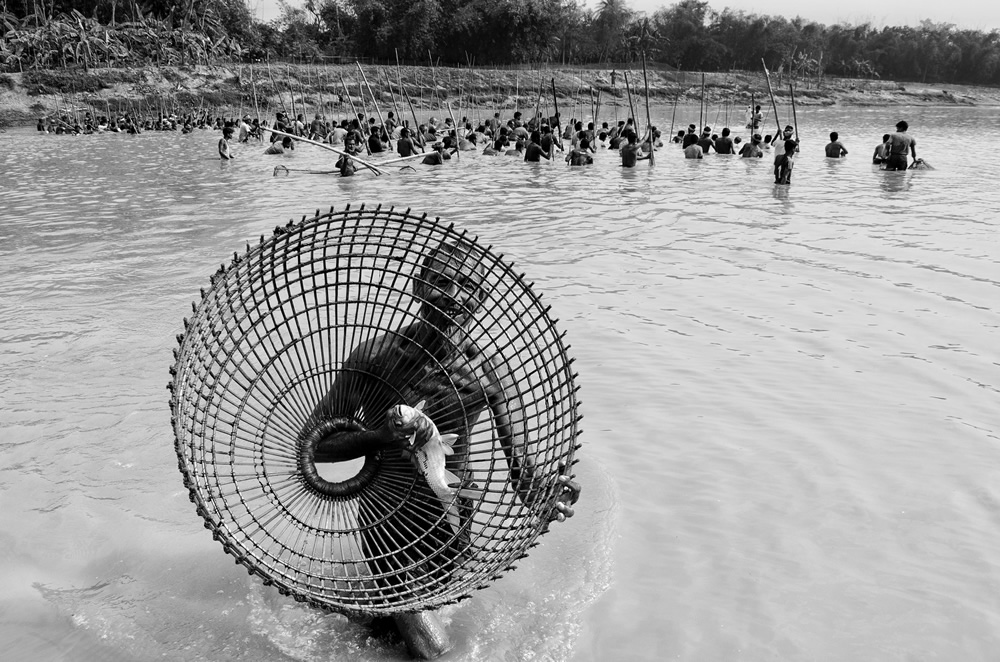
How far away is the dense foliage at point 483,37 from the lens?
40.2m

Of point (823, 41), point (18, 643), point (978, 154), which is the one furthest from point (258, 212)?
point (823, 41)

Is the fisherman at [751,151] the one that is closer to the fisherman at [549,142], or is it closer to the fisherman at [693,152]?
the fisherman at [693,152]

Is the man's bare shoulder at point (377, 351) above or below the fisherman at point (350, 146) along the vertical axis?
below

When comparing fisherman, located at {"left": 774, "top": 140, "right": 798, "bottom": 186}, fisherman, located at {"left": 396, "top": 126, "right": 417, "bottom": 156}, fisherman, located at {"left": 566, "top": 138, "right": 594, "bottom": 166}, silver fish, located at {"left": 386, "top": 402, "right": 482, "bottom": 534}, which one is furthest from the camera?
fisherman, located at {"left": 396, "top": 126, "right": 417, "bottom": 156}

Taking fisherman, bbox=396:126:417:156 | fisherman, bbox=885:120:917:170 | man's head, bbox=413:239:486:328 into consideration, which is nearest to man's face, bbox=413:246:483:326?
man's head, bbox=413:239:486:328

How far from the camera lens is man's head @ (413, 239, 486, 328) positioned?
2.63 metres

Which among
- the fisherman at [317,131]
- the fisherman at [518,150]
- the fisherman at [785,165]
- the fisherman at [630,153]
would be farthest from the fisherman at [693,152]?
the fisherman at [317,131]

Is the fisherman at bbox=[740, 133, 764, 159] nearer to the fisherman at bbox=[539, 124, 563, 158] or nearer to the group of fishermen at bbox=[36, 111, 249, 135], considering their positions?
the fisherman at bbox=[539, 124, 563, 158]

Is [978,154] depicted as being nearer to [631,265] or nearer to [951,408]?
[631,265]

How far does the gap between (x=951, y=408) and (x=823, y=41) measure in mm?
84954

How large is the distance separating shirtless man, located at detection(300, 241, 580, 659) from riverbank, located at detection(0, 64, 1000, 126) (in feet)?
72.5

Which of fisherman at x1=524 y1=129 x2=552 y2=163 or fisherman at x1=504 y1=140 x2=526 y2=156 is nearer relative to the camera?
fisherman at x1=524 y1=129 x2=552 y2=163

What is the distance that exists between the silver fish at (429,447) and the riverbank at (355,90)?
73.7 ft

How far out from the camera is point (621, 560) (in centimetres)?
355
